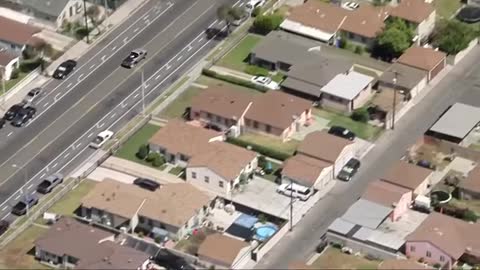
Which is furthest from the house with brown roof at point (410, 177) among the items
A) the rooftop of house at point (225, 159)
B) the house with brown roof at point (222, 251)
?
the house with brown roof at point (222, 251)

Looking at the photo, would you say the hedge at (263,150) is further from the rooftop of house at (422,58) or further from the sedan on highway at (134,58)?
the rooftop of house at (422,58)

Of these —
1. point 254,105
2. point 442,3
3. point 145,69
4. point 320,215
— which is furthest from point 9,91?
point 442,3

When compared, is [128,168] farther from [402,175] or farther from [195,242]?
[402,175]

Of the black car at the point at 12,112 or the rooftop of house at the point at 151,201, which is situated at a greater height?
the black car at the point at 12,112

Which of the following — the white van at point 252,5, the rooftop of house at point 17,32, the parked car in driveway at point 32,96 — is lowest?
the parked car in driveway at point 32,96

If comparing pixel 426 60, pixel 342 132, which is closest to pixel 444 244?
pixel 342 132

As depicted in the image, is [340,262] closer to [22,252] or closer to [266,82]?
[22,252]

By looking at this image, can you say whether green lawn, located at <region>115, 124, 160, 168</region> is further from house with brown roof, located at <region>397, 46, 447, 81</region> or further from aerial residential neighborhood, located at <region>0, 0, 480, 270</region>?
house with brown roof, located at <region>397, 46, 447, 81</region>
